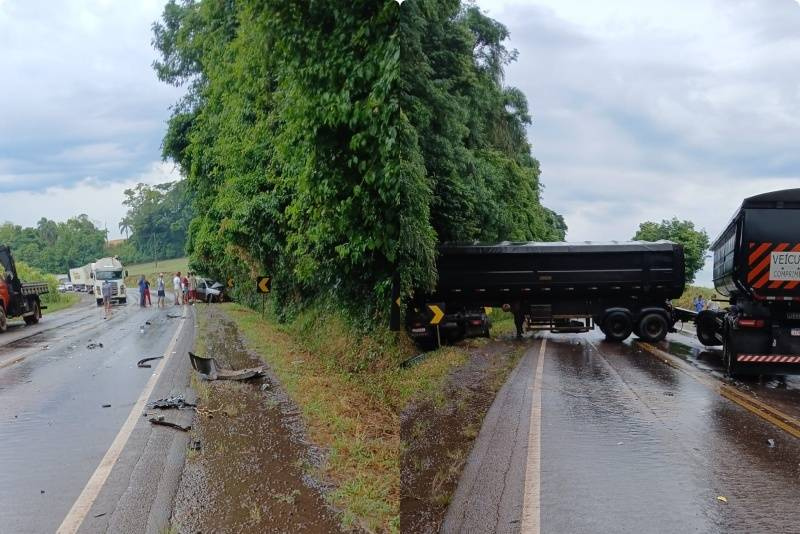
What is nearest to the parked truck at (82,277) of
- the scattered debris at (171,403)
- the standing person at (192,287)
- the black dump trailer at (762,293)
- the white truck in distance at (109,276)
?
the white truck in distance at (109,276)

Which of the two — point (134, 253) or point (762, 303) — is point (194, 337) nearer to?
point (134, 253)

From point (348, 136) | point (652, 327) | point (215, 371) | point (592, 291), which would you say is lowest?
point (652, 327)

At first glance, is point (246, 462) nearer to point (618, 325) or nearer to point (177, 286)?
point (177, 286)

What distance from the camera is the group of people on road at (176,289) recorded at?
16.2 feet

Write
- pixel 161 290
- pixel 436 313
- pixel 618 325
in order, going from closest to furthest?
1. pixel 436 313
2. pixel 161 290
3. pixel 618 325

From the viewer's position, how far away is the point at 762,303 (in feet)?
33.6

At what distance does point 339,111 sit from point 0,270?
2807 millimetres

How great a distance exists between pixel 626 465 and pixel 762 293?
574 cm

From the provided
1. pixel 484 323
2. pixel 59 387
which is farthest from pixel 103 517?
pixel 484 323

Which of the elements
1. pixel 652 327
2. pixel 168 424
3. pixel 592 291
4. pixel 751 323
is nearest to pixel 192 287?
pixel 168 424

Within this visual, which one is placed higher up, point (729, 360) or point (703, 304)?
point (703, 304)

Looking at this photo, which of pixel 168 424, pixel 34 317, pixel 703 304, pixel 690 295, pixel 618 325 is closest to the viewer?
pixel 168 424

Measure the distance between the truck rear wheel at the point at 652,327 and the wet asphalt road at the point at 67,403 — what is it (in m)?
14.1

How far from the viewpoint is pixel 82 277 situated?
4637 millimetres
